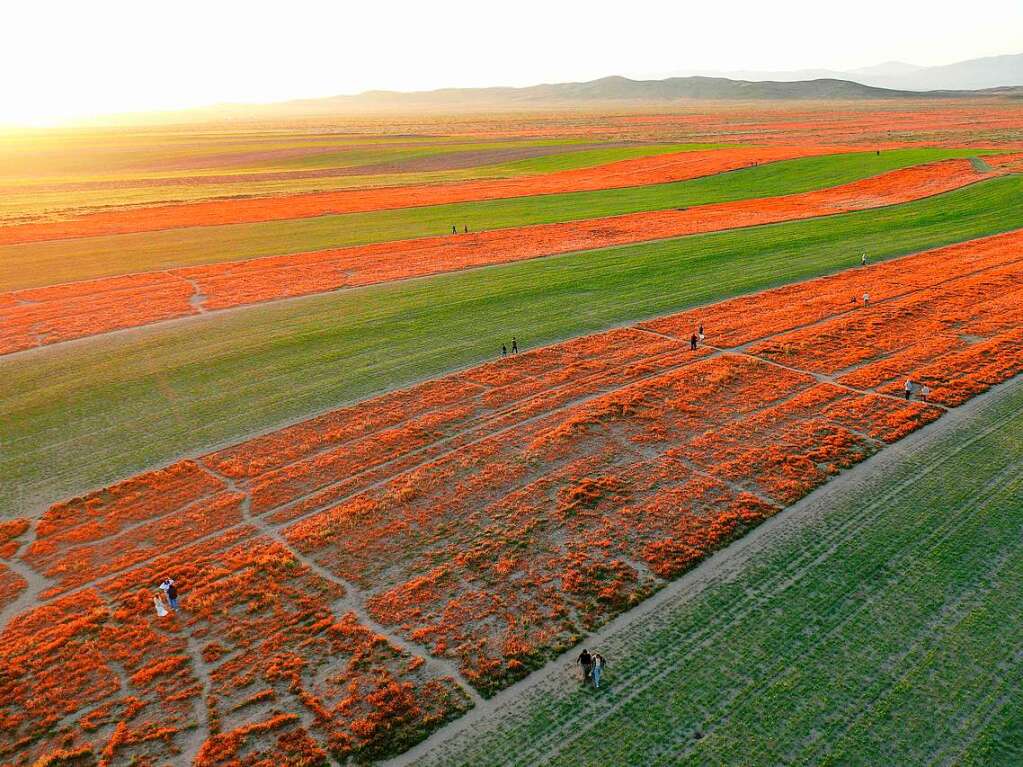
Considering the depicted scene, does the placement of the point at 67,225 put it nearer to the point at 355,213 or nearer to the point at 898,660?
the point at 355,213

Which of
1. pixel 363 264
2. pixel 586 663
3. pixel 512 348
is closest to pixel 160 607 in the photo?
pixel 586 663

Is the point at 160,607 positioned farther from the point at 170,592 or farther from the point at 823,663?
the point at 823,663

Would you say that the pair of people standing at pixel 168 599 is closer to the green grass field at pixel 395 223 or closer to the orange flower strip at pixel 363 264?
the orange flower strip at pixel 363 264

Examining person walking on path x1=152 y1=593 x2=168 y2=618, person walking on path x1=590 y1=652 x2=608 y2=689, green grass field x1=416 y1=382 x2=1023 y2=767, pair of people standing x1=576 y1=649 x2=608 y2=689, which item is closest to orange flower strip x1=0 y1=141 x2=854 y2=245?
person walking on path x1=152 y1=593 x2=168 y2=618

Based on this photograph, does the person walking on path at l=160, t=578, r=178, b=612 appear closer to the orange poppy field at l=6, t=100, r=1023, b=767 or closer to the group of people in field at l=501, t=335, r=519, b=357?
the orange poppy field at l=6, t=100, r=1023, b=767

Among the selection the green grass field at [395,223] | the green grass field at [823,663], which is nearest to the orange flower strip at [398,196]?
the green grass field at [395,223]

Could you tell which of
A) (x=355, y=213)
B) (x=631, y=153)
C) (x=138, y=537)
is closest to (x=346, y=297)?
(x=138, y=537)
